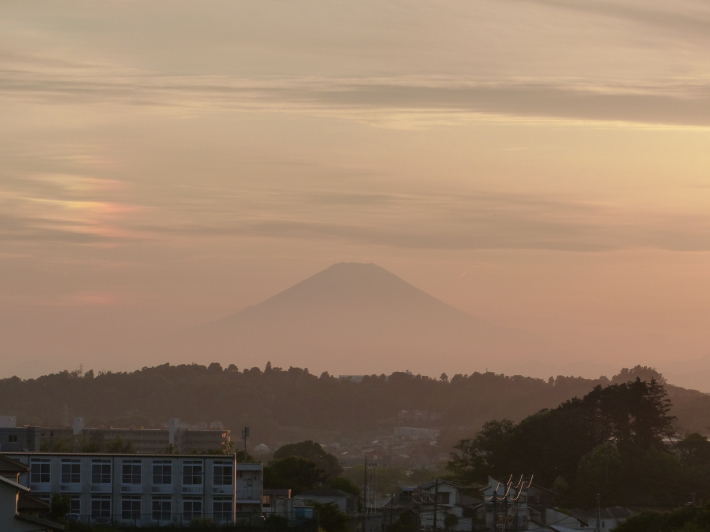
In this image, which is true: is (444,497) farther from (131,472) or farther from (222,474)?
(131,472)

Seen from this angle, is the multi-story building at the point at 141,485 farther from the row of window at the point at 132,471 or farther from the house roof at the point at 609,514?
the house roof at the point at 609,514

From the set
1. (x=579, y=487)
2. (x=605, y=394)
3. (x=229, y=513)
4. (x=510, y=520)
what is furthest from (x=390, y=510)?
(x=605, y=394)

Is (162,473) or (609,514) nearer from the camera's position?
(162,473)

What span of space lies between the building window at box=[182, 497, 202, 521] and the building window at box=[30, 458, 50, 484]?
338 inches

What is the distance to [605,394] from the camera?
140750 mm

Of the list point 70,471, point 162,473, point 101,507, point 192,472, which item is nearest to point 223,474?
point 192,472

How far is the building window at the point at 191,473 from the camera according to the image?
3199 inches

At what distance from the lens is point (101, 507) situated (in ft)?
260

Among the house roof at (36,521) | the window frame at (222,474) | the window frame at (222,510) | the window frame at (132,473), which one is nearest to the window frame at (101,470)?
the window frame at (132,473)

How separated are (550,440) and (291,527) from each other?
6263 cm

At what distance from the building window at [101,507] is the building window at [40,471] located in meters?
3.17

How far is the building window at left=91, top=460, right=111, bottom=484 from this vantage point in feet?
263

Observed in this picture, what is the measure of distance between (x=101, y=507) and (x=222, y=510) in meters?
7.50

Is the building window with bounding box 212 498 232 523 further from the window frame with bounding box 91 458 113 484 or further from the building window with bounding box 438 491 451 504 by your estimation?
the building window with bounding box 438 491 451 504
